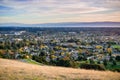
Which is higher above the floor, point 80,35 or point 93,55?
point 80,35

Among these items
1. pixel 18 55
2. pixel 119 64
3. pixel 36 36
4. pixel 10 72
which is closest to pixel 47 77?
pixel 10 72

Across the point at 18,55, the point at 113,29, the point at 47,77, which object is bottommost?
the point at 18,55

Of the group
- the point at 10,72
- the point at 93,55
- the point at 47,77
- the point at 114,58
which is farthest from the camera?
the point at 93,55

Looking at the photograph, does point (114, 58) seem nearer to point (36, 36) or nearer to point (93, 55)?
point (93, 55)

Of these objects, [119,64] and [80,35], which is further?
[80,35]

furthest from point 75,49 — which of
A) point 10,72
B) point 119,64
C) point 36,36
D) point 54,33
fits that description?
point 10,72

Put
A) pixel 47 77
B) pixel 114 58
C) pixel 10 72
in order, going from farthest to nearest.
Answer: pixel 114 58 < pixel 10 72 < pixel 47 77

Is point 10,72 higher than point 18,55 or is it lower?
higher

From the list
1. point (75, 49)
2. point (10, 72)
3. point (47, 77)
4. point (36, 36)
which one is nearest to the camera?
point (47, 77)

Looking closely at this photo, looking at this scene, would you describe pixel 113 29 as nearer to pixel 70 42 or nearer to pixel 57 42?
pixel 70 42
